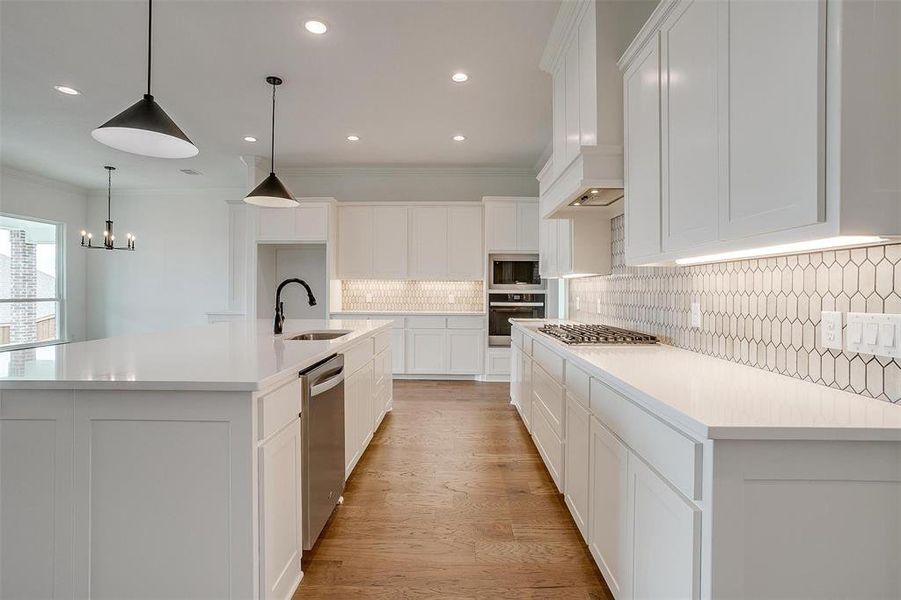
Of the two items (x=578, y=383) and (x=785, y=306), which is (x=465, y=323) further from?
(x=785, y=306)

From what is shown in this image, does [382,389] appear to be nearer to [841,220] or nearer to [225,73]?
[225,73]

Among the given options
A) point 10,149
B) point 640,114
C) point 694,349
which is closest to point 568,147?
point 640,114

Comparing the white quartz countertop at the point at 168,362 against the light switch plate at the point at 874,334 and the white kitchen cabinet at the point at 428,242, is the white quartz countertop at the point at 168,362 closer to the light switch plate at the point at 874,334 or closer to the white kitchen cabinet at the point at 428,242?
the light switch plate at the point at 874,334

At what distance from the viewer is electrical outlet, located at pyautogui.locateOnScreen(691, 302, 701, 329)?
2.21 metres

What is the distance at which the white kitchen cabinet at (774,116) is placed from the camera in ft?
3.50

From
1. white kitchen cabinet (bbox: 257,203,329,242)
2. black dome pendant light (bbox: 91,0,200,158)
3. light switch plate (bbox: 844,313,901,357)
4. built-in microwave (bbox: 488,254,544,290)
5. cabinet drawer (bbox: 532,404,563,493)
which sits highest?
white kitchen cabinet (bbox: 257,203,329,242)

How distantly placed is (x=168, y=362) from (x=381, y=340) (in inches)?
82.1

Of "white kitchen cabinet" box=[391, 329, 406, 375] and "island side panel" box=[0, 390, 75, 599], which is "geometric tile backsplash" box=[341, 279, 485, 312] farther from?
"island side panel" box=[0, 390, 75, 599]

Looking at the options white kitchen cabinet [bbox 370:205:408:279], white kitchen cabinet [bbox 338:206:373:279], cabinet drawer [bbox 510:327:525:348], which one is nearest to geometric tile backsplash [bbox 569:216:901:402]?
cabinet drawer [bbox 510:327:525:348]

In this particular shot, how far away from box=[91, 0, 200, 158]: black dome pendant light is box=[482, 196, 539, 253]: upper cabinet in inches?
161

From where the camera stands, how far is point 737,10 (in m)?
1.35

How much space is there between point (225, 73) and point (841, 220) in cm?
415

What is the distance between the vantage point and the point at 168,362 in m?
1.75

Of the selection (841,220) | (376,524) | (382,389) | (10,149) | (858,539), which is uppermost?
(10,149)
